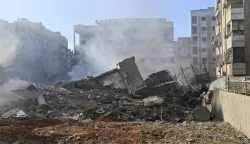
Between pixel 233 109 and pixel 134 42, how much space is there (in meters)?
48.1

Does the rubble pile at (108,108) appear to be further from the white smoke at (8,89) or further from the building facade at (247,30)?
the building facade at (247,30)

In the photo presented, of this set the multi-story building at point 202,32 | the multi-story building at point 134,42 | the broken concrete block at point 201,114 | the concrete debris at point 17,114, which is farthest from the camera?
the multi-story building at point 202,32

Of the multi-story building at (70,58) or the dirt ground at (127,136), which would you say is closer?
the dirt ground at (127,136)

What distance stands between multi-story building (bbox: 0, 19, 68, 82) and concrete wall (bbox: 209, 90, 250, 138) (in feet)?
98.7

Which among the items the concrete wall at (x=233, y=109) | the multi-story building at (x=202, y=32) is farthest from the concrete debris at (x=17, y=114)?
the multi-story building at (x=202, y=32)

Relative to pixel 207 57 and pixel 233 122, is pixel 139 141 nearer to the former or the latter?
pixel 233 122

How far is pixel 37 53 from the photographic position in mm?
55969

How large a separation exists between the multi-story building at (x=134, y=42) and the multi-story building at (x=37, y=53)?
7506mm

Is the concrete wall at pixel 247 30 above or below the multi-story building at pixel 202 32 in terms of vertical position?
below

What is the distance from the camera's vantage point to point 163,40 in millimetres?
58438

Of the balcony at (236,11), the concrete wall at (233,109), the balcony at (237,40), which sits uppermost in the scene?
the balcony at (236,11)

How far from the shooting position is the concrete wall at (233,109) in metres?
8.95

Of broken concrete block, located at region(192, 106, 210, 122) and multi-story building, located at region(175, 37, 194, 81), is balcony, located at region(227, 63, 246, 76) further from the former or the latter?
multi-story building, located at region(175, 37, 194, 81)

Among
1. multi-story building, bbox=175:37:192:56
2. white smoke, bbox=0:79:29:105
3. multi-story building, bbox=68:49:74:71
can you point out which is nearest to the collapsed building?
white smoke, bbox=0:79:29:105
